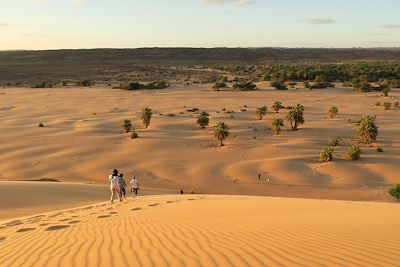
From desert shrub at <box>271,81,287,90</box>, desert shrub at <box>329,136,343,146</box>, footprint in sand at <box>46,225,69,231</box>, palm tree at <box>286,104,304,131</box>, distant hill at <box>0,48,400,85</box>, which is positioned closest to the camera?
footprint in sand at <box>46,225,69,231</box>

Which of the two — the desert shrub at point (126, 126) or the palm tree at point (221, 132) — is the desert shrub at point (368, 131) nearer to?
the palm tree at point (221, 132)

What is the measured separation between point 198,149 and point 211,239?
84.0 feet

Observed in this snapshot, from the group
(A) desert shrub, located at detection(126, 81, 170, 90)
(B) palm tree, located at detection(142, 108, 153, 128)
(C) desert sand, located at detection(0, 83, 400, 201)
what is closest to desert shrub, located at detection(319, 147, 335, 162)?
(C) desert sand, located at detection(0, 83, 400, 201)

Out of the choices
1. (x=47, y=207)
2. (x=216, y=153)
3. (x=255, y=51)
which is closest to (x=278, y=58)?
(x=255, y=51)

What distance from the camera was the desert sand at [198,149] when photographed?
26.7 m

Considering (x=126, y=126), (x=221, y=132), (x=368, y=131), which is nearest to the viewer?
(x=368, y=131)

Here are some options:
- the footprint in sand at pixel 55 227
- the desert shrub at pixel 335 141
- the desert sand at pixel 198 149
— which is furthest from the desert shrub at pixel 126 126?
the footprint in sand at pixel 55 227

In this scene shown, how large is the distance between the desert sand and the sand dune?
44.8 ft

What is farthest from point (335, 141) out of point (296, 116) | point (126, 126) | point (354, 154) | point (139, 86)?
point (139, 86)

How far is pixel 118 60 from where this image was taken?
13812 centimetres

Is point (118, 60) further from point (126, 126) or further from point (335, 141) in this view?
point (335, 141)

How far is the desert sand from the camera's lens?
87.6 feet

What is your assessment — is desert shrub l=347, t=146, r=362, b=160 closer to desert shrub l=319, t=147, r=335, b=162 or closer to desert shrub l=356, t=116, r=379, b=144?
desert shrub l=319, t=147, r=335, b=162

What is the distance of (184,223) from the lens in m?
10.2
